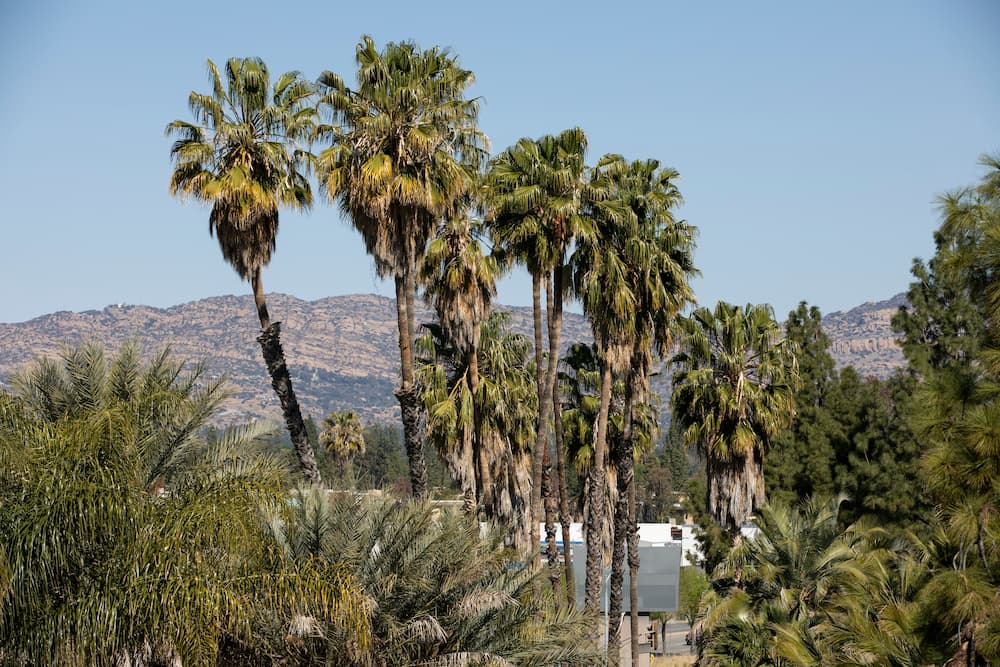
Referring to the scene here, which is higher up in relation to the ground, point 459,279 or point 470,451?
point 459,279

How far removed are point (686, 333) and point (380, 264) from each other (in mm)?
11259

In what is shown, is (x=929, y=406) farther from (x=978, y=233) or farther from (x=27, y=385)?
(x=27, y=385)

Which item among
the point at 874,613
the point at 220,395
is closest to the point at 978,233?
the point at 874,613

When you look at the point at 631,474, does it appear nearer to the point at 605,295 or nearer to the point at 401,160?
the point at 605,295

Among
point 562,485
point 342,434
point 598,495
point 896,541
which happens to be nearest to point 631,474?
point 562,485

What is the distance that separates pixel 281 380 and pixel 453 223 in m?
5.62

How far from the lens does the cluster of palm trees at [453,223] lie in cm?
1995

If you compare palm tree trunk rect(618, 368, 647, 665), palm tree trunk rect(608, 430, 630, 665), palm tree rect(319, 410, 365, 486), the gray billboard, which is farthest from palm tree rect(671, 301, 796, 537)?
palm tree rect(319, 410, 365, 486)

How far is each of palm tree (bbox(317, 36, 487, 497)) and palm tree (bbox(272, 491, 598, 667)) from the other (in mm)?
3949

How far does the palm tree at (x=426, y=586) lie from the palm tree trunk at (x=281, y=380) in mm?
5950

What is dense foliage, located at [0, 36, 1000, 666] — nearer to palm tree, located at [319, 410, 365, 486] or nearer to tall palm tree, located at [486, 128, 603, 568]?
tall palm tree, located at [486, 128, 603, 568]

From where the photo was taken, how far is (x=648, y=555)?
182ft

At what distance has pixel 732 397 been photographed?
3058cm

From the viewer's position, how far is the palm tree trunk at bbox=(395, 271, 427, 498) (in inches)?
773
